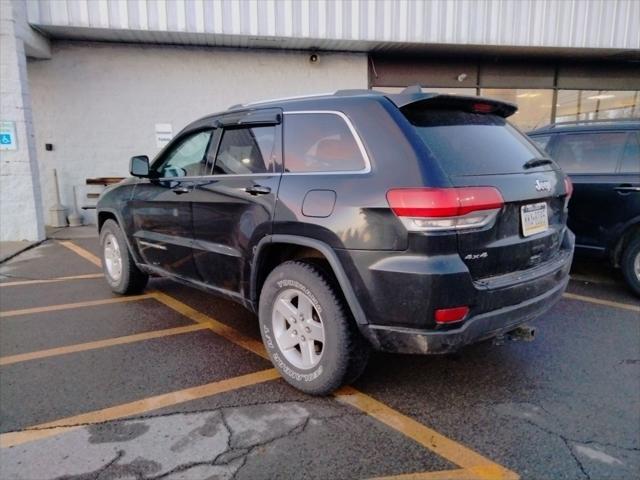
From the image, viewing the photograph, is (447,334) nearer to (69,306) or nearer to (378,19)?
(69,306)

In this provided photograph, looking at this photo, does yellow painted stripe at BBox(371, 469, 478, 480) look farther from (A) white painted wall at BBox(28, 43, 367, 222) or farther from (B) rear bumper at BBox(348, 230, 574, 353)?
(A) white painted wall at BBox(28, 43, 367, 222)

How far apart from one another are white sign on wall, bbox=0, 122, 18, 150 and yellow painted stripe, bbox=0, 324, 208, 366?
19.1 ft

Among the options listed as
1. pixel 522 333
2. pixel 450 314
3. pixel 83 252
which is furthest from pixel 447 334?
pixel 83 252

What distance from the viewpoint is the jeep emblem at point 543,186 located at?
2820 millimetres

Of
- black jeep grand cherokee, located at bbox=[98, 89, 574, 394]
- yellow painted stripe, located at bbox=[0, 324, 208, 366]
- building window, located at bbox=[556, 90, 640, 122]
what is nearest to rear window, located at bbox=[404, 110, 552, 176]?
black jeep grand cherokee, located at bbox=[98, 89, 574, 394]

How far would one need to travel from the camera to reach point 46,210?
10.0 meters

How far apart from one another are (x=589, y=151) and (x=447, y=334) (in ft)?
13.2

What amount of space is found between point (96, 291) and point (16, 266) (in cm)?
224

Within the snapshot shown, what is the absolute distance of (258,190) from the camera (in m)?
3.10

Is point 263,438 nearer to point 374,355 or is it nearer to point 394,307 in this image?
point 394,307

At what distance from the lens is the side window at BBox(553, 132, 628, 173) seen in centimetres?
502

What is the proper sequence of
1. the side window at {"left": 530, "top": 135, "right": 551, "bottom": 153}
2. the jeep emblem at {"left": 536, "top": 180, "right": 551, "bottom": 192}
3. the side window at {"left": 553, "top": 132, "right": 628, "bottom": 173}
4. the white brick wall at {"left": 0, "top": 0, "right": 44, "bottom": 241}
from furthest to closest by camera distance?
the white brick wall at {"left": 0, "top": 0, "right": 44, "bottom": 241}, the side window at {"left": 530, "top": 135, "right": 551, "bottom": 153}, the side window at {"left": 553, "top": 132, "right": 628, "bottom": 173}, the jeep emblem at {"left": 536, "top": 180, "right": 551, "bottom": 192}

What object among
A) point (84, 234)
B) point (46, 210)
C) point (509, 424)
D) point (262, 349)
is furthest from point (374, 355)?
point (46, 210)

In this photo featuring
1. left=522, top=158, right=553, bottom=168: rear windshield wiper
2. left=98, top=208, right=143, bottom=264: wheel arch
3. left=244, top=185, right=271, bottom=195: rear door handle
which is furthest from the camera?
left=98, top=208, right=143, bottom=264: wheel arch
